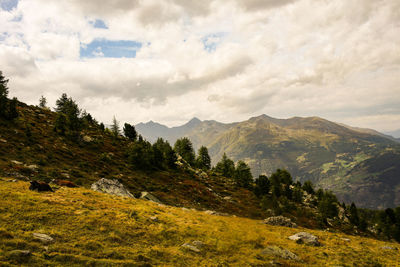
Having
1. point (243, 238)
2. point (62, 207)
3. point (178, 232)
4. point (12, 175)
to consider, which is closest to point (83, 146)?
point (12, 175)

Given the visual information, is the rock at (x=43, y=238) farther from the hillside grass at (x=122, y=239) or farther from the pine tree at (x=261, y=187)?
the pine tree at (x=261, y=187)

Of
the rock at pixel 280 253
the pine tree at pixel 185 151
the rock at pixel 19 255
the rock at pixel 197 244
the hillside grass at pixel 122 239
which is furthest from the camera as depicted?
the pine tree at pixel 185 151

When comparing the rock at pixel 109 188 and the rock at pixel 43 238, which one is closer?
the rock at pixel 43 238

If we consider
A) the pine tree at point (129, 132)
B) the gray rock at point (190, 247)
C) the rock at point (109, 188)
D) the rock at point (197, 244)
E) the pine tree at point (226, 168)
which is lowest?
the pine tree at point (226, 168)

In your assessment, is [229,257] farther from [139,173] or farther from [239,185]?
[239,185]

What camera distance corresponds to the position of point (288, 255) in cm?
1891

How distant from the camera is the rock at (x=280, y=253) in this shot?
18.6 m

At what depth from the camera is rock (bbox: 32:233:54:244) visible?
12417 mm

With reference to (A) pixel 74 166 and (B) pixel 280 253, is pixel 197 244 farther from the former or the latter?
(A) pixel 74 166

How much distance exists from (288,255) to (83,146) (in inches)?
2265

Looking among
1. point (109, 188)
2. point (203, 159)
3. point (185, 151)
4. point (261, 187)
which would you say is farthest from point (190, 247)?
point (203, 159)

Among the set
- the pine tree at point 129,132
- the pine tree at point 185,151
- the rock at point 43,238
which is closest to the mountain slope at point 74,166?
the rock at point 43,238

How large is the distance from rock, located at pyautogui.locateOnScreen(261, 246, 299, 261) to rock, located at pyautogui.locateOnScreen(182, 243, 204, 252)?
641 centimetres

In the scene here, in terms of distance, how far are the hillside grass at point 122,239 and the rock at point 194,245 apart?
501 millimetres
